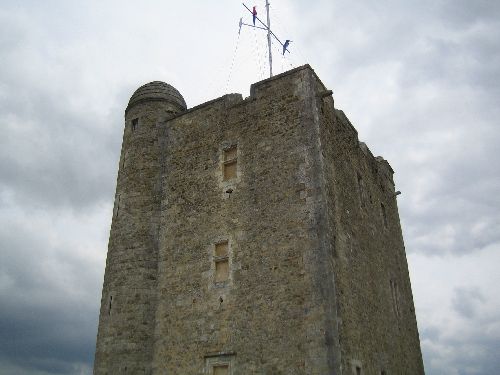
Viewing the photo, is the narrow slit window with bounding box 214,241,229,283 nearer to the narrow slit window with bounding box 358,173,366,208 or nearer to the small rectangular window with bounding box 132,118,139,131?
the narrow slit window with bounding box 358,173,366,208

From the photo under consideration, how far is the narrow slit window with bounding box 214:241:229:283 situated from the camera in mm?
13544

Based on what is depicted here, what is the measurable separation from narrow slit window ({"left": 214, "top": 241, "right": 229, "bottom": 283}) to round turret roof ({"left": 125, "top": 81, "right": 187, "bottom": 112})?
253 inches

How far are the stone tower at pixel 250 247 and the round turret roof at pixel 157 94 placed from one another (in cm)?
9

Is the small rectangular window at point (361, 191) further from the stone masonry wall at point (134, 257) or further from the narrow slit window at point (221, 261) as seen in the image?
the stone masonry wall at point (134, 257)

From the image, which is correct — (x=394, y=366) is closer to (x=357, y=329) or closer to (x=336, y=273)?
(x=357, y=329)

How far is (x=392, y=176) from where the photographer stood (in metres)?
22.0

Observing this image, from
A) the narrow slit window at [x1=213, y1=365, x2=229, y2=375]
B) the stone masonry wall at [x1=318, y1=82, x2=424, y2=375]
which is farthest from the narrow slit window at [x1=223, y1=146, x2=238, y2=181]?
the narrow slit window at [x1=213, y1=365, x2=229, y2=375]

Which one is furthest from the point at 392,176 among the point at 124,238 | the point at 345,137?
the point at 124,238

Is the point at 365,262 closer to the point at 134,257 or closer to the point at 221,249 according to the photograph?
the point at 221,249

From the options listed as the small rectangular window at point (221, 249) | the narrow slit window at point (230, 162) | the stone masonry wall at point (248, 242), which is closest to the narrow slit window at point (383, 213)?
the stone masonry wall at point (248, 242)

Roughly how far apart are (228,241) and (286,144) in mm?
3193

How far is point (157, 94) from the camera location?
17.7 metres

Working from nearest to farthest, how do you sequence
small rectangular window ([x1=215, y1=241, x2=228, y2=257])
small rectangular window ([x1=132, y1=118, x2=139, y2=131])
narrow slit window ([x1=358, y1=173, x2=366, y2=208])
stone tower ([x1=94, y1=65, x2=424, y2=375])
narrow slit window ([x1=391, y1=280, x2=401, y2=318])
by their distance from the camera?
stone tower ([x1=94, y1=65, x2=424, y2=375]) → small rectangular window ([x1=215, y1=241, x2=228, y2=257]) → narrow slit window ([x1=358, y1=173, x2=366, y2=208]) → narrow slit window ([x1=391, y1=280, x2=401, y2=318]) → small rectangular window ([x1=132, y1=118, x2=139, y2=131])

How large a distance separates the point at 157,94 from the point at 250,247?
24.3ft
